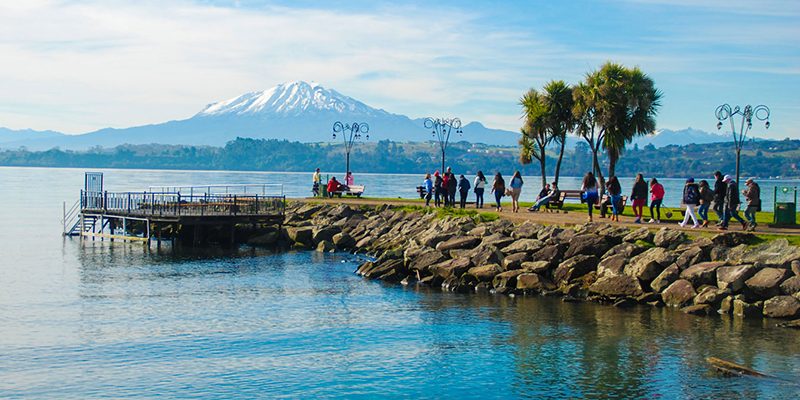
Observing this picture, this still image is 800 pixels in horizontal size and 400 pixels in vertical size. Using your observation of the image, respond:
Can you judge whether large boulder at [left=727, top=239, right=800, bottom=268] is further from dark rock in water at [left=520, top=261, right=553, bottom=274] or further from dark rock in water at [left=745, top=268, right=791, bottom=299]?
dark rock in water at [left=520, top=261, right=553, bottom=274]

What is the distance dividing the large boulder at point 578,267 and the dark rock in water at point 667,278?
2.81m

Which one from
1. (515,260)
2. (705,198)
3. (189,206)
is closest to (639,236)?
(705,198)

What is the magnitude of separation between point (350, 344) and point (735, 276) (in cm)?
1194

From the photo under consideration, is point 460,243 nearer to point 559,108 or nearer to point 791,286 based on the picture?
point 791,286

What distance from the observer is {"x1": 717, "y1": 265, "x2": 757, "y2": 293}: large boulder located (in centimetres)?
2608

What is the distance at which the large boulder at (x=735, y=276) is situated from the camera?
26.1 m

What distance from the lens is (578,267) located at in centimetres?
3052

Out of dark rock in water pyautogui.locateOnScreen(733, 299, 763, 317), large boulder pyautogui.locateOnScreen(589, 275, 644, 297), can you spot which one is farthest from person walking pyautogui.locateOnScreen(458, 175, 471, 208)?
dark rock in water pyautogui.locateOnScreen(733, 299, 763, 317)

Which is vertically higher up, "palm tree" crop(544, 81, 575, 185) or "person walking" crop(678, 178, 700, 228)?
"palm tree" crop(544, 81, 575, 185)

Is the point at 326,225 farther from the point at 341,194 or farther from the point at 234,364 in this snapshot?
the point at 234,364

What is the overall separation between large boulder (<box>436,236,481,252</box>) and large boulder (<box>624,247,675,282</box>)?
7780 mm

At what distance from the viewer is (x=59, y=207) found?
90.3 metres

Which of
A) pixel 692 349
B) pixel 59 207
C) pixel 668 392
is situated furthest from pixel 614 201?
pixel 59 207

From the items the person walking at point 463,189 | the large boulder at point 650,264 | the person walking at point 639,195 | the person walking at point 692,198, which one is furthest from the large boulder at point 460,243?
the person walking at point 463,189
